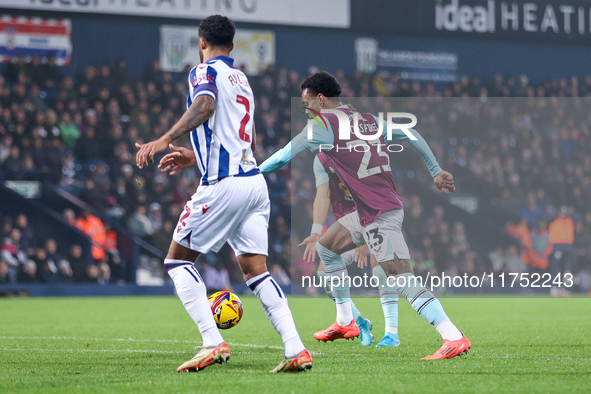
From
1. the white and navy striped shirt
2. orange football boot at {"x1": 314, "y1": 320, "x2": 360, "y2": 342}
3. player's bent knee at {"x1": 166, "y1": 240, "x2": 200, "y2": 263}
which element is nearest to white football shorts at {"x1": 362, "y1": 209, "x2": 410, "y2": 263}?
orange football boot at {"x1": 314, "y1": 320, "x2": 360, "y2": 342}

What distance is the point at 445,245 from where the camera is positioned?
20719 mm

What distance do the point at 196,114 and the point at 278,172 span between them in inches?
685

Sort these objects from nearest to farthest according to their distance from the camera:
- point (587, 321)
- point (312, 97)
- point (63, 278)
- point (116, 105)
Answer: point (312, 97) < point (587, 321) < point (63, 278) < point (116, 105)

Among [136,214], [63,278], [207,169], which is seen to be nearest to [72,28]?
[136,214]

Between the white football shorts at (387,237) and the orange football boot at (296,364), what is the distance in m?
1.67

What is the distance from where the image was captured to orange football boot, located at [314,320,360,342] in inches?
277

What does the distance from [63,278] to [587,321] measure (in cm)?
1159

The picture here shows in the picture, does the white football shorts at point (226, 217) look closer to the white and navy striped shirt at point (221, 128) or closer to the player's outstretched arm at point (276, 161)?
the white and navy striped shirt at point (221, 128)

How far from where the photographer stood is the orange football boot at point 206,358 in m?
4.81

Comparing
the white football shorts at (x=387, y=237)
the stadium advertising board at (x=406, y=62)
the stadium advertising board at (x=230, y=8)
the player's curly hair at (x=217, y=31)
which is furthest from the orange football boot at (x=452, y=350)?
the stadium advertising board at (x=406, y=62)

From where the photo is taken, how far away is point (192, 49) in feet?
77.5

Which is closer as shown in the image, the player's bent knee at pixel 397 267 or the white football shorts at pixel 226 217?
the white football shorts at pixel 226 217

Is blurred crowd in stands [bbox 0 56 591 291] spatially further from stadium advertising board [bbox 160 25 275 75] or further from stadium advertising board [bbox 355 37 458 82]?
stadium advertising board [bbox 160 25 275 75]

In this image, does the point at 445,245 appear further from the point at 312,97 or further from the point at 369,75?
the point at 312,97
